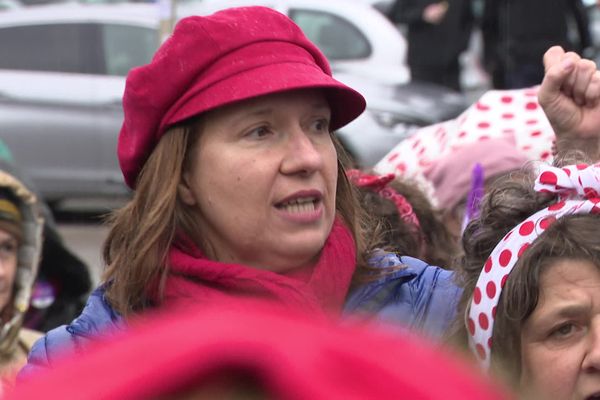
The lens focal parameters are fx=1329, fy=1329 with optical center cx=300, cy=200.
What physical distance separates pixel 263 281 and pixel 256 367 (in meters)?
1.44

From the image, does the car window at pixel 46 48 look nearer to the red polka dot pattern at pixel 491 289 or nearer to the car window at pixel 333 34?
the car window at pixel 333 34

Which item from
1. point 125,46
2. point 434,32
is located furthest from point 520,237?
point 125,46

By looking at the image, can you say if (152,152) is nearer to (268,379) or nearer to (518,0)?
(268,379)

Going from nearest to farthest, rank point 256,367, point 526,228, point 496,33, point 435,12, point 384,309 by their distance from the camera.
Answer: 1. point 256,367
2. point 526,228
3. point 384,309
4. point 435,12
5. point 496,33

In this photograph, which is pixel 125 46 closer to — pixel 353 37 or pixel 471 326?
pixel 353 37

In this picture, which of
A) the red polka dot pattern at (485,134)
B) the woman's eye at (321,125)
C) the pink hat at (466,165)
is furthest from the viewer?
the red polka dot pattern at (485,134)

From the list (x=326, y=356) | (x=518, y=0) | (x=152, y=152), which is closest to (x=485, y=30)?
(x=518, y=0)

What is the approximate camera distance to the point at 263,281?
2.20 m

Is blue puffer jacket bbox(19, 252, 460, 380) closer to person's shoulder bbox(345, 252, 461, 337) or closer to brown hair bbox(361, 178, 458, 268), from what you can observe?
person's shoulder bbox(345, 252, 461, 337)

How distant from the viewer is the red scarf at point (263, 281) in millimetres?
2186

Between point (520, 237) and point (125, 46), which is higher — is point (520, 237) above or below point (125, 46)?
above

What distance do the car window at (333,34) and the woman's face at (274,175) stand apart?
8.87 meters

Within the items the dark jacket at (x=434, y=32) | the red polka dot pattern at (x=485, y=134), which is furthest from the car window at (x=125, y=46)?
the red polka dot pattern at (x=485, y=134)

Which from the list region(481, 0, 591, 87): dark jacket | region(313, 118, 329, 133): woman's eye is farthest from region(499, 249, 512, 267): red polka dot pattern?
region(481, 0, 591, 87): dark jacket
